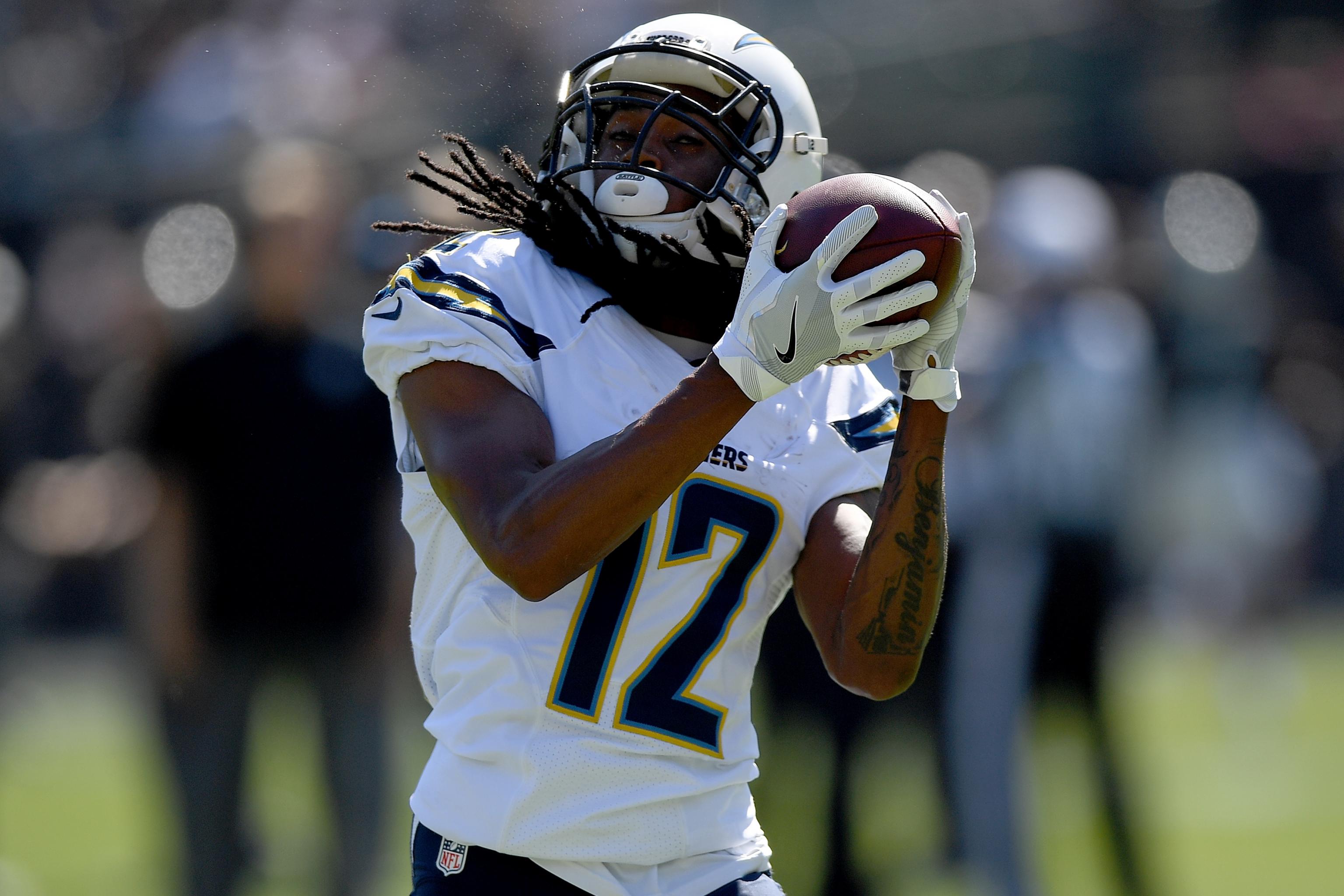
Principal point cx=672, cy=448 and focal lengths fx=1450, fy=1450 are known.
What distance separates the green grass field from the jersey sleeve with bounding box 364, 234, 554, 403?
8.18 ft

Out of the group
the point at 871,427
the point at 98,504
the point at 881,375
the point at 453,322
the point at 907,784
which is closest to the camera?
the point at 453,322

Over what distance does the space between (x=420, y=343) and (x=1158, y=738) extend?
22.4ft

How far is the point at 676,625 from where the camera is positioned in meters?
2.03

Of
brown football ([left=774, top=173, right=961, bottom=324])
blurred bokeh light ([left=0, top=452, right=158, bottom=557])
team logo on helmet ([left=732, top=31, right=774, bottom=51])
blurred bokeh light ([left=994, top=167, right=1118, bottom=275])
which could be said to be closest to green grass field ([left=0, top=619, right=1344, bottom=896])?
blurred bokeh light ([left=0, top=452, right=158, bottom=557])

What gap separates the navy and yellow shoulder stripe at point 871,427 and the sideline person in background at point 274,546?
2.39 m

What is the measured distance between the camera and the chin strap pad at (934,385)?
1.96 metres

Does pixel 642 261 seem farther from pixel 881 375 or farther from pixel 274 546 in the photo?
pixel 274 546

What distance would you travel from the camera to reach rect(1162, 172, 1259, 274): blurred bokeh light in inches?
393

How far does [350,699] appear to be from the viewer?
4.40 meters

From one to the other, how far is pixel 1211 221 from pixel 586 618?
9394 millimetres

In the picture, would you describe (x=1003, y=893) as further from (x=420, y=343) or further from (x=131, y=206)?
(x=131, y=206)

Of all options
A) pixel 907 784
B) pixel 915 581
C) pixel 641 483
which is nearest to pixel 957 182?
Result: pixel 907 784

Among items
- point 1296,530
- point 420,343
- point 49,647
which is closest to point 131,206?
point 49,647

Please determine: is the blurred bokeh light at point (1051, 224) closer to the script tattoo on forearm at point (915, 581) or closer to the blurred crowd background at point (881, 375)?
the blurred crowd background at point (881, 375)
